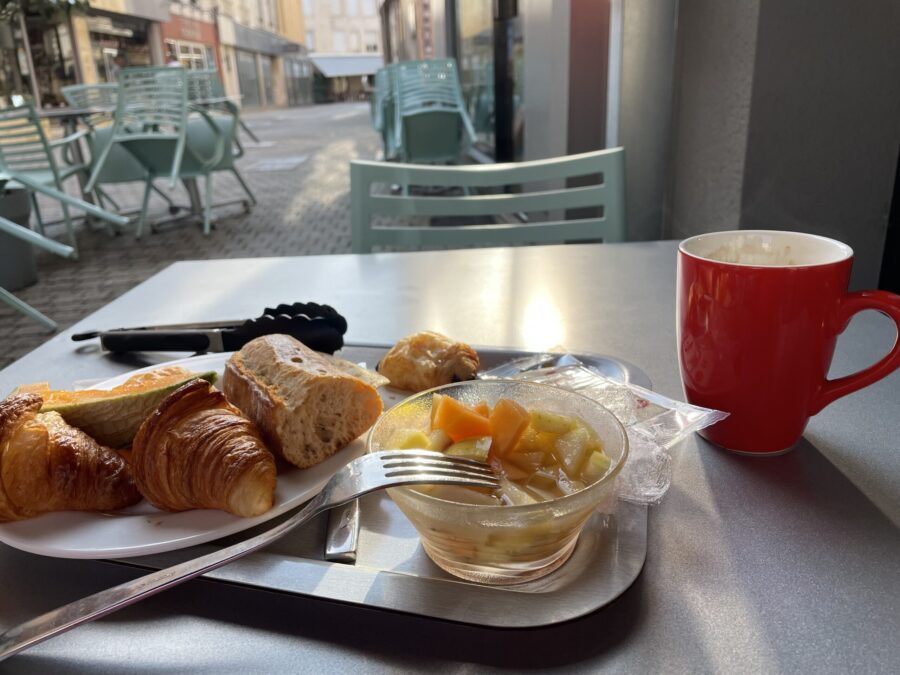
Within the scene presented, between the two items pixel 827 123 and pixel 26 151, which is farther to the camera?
pixel 26 151

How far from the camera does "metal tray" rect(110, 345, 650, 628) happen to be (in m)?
0.37

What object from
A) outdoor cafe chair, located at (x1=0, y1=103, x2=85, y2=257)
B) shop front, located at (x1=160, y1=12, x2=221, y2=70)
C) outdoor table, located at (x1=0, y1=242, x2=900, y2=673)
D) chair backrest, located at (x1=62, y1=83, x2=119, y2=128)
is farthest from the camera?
shop front, located at (x1=160, y1=12, x2=221, y2=70)

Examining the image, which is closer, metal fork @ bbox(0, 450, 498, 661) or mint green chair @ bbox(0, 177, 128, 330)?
metal fork @ bbox(0, 450, 498, 661)

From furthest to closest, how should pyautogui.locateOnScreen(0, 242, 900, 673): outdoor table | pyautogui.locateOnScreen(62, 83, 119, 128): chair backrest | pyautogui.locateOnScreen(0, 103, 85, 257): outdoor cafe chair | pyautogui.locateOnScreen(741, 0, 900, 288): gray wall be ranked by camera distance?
pyautogui.locateOnScreen(62, 83, 119, 128): chair backrest < pyautogui.locateOnScreen(0, 103, 85, 257): outdoor cafe chair < pyautogui.locateOnScreen(741, 0, 900, 288): gray wall < pyautogui.locateOnScreen(0, 242, 900, 673): outdoor table

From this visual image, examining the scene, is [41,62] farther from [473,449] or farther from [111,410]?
[473,449]

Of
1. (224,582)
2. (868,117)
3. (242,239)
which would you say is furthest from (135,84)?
(224,582)

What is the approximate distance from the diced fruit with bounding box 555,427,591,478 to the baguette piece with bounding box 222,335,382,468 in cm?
18

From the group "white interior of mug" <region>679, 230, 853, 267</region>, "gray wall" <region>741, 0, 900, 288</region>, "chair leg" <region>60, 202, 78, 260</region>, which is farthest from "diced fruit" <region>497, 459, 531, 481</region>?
"chair leg" <region>60, 202, 78, 260</region>

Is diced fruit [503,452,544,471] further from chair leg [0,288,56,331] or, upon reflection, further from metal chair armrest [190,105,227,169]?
metal chair armrest [190,105,227,169]

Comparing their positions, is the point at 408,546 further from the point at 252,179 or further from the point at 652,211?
the point at 252,179

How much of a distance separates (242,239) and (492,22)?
211 cm

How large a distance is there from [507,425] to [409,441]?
7cm

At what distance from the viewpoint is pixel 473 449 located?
436 mm

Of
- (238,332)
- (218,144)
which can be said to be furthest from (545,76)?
(238,332)
